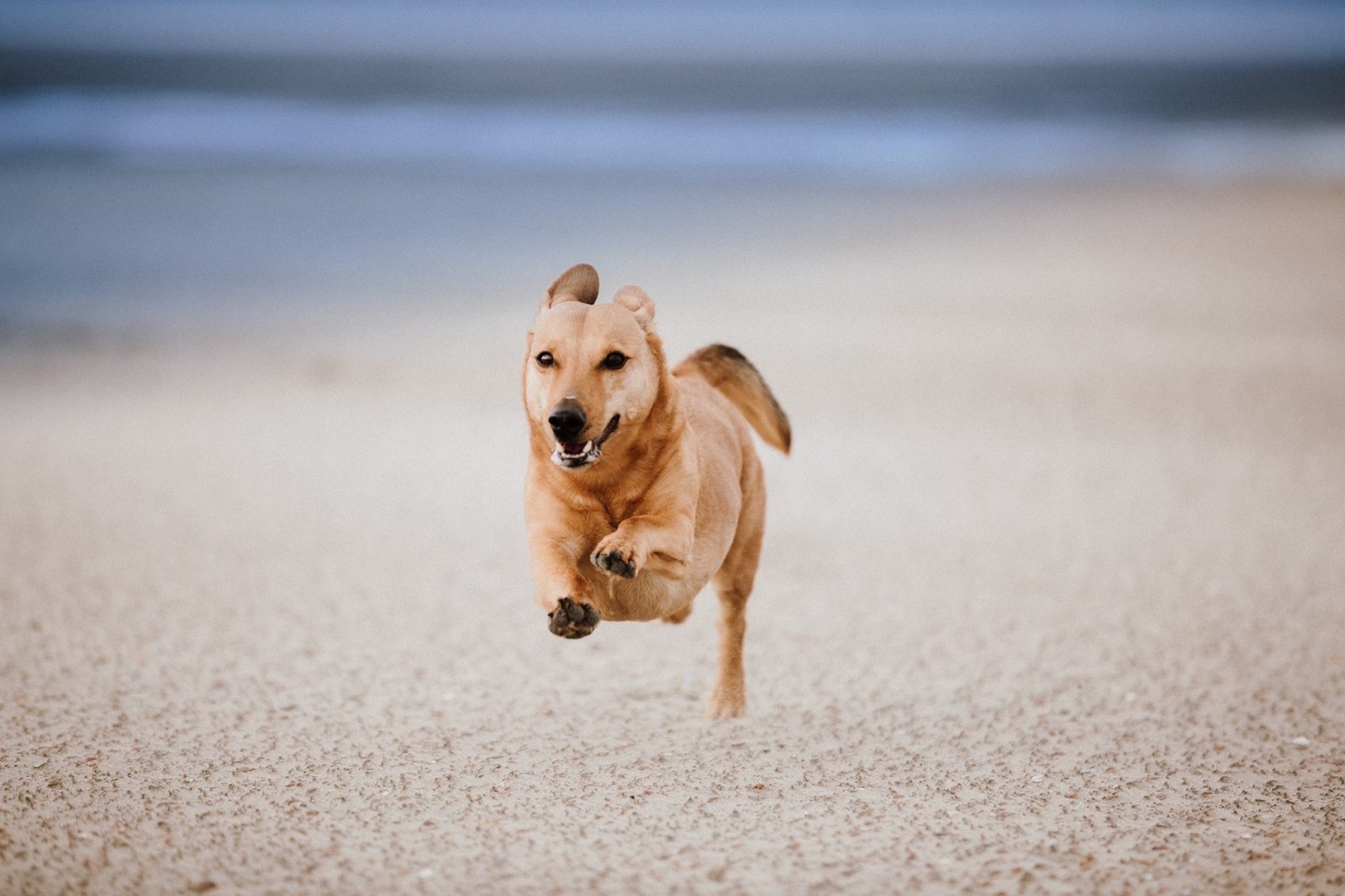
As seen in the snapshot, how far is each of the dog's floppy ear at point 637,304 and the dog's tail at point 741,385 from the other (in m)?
1.06

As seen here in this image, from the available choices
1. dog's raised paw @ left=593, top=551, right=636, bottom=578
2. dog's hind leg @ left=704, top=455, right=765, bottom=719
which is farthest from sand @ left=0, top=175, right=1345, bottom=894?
Answer: dog's raised paw @ left=593, top=551, right=636, bottom=578

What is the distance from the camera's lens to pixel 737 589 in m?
5.59

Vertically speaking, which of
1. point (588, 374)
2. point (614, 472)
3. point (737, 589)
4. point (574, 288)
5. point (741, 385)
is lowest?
point (737, 589)

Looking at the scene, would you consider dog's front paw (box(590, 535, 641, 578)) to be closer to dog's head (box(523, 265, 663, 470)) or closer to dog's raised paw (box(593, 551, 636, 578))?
dog's raised paw (box(593, 551, 636, 578))

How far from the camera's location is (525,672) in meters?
6.92

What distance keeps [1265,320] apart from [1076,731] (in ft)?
35.5

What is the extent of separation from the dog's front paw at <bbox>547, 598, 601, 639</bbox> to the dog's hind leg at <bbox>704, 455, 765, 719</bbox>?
137cm

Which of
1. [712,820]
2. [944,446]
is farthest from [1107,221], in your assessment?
[712,820]

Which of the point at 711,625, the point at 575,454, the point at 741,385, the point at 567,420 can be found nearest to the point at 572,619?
the point at 575,454

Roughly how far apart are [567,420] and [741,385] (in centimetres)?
187

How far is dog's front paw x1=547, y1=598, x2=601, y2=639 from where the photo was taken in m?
4.05

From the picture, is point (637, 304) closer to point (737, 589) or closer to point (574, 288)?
point (574, 288)

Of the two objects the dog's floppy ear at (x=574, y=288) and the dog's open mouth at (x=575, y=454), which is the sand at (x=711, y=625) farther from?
the dog's floppy ear at (x=574, y=288)

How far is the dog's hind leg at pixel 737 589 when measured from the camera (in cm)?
546
